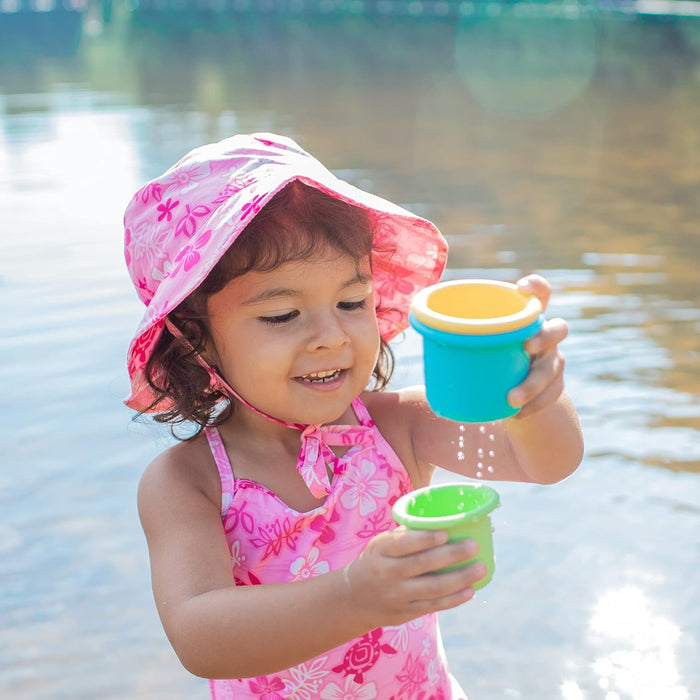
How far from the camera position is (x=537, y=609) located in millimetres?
2871

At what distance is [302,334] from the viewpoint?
173 centimetres

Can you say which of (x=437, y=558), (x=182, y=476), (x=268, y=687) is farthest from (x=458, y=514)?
(x=268, y=687)

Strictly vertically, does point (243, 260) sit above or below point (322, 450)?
above

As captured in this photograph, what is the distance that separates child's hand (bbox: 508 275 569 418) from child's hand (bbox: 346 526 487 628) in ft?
0.75

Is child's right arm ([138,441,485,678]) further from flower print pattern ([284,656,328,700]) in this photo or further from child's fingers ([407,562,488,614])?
flower print pattern ([284,656,328,700])

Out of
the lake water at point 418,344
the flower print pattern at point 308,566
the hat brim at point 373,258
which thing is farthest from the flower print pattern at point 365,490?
the lake water at point 418,344

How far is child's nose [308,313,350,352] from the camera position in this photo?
1711 mm

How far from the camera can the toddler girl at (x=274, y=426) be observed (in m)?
1.66

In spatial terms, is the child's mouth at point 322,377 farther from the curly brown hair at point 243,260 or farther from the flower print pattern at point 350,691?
A: the flower print pattern at point 350,691

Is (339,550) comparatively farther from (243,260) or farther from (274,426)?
(243,260)

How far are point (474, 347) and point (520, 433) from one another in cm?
42

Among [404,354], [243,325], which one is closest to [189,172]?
[243,325]

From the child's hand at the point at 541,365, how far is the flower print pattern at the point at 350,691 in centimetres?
69

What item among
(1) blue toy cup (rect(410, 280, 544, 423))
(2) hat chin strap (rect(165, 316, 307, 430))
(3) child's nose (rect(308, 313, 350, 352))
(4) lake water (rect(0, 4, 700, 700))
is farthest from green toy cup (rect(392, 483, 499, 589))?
(4) lake water (rect(0, 4, 700, 700))
